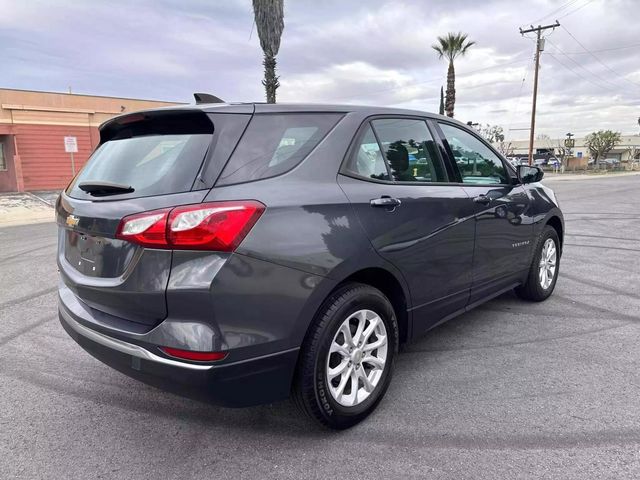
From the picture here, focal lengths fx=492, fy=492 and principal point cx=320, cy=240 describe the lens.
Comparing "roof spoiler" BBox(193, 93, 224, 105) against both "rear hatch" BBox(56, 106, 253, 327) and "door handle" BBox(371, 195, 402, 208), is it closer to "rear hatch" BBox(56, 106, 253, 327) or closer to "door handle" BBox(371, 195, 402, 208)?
"rear hatch" BBox(56, 106, 253, 327)

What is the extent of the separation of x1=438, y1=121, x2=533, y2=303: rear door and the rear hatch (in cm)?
192

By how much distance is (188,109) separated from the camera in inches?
98.7

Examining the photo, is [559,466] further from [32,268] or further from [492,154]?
[32,268]

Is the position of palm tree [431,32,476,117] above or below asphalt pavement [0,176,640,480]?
above

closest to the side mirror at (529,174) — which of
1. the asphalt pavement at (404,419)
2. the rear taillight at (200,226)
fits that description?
the asphalt pavement at (404,419)

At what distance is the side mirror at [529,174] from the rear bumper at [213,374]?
297 centimetres

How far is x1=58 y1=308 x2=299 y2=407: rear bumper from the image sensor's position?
2.18 meters

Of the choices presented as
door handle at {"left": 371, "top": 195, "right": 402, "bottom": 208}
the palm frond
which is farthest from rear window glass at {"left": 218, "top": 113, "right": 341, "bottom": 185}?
the palm frond

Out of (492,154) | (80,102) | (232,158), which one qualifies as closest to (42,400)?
(232,158)

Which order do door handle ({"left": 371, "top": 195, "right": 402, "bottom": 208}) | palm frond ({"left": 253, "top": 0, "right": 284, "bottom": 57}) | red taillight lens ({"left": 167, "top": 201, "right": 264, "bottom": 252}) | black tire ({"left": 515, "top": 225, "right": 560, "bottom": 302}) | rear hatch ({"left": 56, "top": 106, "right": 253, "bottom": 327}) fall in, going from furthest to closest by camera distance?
palm frond ({"left": 253, "top": 0, "right": 284, "bottom": 57}), black tire ({"left": 515, "top": 225, "right": 560, "bottom": 302}), door handle ({"left": 371, "top": 195, "right": 402, "bottom": 208}), rear hatch ({"left": 56, "top": 106, "right": 253, "bottom": 327}), red taillight lens ({"left": 167, "top": 201, "right": 264, "bottom": 252})

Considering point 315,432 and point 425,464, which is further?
point 315,432

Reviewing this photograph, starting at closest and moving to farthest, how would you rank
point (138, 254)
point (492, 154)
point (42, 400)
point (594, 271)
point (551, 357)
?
point (138, 254), point (42, 400), point (551, 357), point (492, 154), point (594, 271)

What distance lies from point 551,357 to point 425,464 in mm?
1724

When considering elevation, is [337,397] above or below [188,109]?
below
